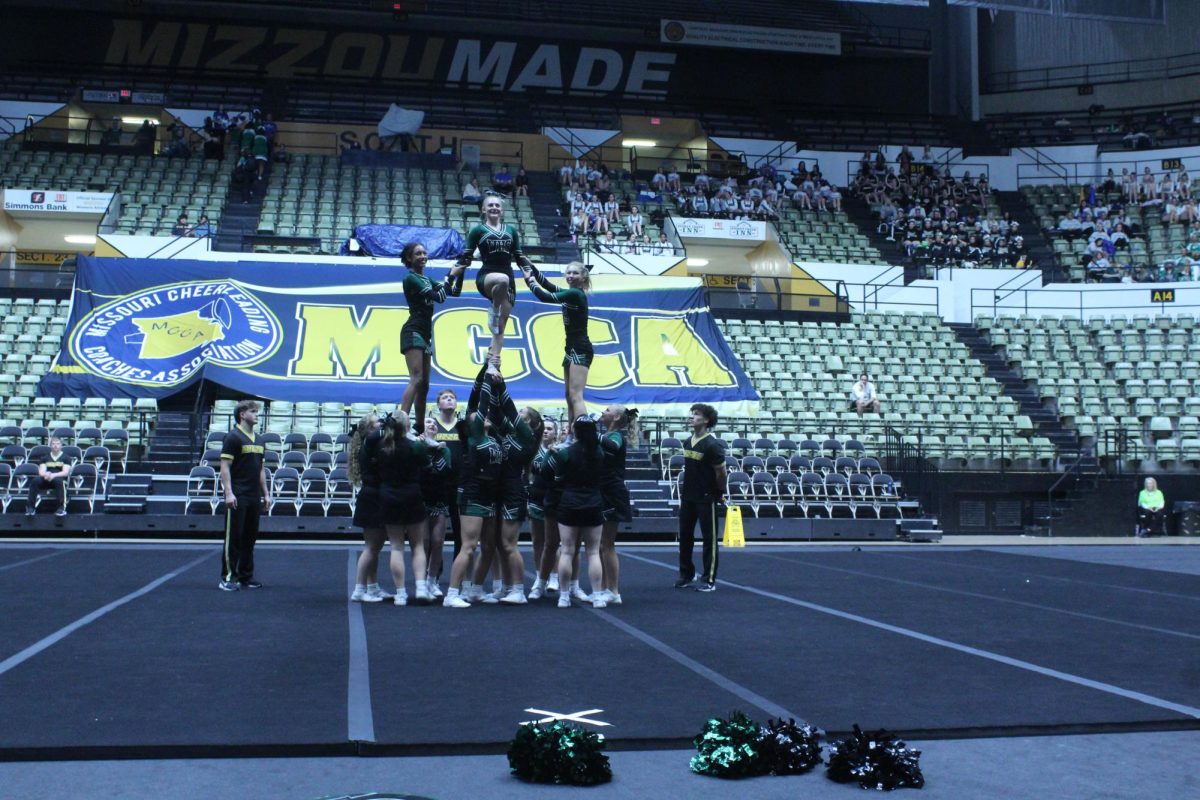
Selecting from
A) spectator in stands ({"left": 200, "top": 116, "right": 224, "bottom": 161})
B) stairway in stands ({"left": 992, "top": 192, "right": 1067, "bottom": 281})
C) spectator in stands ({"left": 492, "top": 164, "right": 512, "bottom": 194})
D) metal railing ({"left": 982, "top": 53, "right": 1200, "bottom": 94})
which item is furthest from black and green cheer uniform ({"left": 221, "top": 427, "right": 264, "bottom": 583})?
metal railing ({"left": 982, "top": 53, "right": 1200, "bottom": 94})

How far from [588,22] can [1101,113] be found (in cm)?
1857

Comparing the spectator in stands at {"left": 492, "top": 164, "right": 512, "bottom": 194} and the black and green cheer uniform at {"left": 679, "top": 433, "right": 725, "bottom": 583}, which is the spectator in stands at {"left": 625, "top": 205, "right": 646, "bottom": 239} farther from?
the black and green cheer uniform at {"left": 679, "top": 433, "right": 725, "bottom": 583}

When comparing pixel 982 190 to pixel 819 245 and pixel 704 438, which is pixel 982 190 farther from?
pixel 704 438

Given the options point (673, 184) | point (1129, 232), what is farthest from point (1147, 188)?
point (673, 184)

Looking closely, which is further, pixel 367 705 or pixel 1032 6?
pixel 1032 6

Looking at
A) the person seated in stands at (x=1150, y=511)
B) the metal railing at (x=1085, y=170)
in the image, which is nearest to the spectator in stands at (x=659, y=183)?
the metal railing at (x=1085, y=170)

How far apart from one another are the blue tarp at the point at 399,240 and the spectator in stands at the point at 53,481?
9169 mm

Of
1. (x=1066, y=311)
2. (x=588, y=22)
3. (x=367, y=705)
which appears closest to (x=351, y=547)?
(x=367, y=705)

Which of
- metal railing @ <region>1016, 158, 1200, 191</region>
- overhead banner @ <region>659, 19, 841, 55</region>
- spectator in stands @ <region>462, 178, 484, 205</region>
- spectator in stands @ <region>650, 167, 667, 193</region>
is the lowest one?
spectator in stands @ <region>462, 178, 484, 205</region>

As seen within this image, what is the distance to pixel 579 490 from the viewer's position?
9.83 m

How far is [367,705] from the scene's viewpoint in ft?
18.8

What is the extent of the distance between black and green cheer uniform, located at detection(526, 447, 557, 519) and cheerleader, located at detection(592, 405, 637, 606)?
507mm

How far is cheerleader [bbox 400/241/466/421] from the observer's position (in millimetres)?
10797

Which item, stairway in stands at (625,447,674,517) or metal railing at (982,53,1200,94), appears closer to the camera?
stairway in stands at (625,447,674,517)
